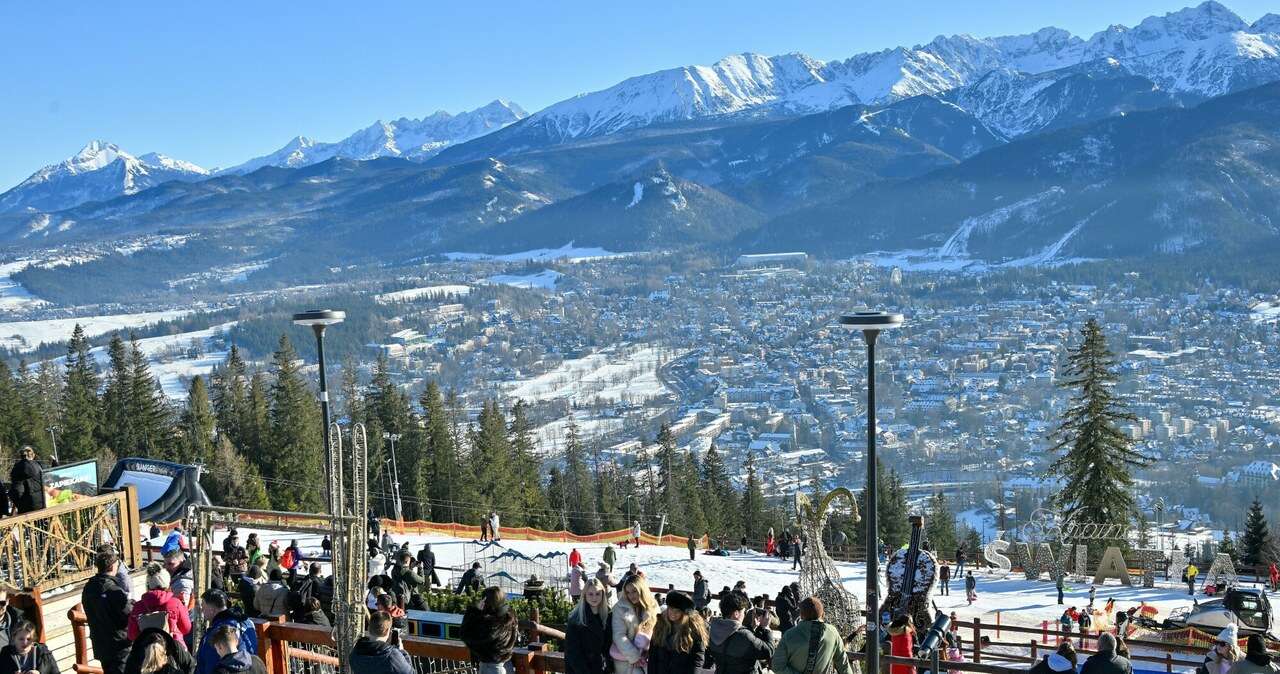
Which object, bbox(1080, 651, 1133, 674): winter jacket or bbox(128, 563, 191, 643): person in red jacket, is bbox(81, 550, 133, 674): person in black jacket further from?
bbox(1080, 651, 1133, 674): winter jacket

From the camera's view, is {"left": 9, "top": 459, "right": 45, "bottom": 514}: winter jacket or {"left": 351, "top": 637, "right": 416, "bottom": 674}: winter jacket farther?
{"left": 9, "top": 459, "right": 45, "bottom": 514}: winter jacket

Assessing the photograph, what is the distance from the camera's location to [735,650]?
745 centimetres

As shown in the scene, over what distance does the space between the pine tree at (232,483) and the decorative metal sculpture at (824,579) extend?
113 feet

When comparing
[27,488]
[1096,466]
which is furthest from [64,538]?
[1096,466]

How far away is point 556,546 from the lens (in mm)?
29375

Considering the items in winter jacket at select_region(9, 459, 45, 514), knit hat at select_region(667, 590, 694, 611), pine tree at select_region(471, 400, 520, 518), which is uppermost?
winter jacket at select_region(9, 459, 45, 514)

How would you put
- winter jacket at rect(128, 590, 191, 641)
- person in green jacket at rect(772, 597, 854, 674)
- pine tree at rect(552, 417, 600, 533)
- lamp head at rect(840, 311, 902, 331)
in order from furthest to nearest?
pine tree at rect(552, 417, 600, 533) → lamp head at rect(840, 311, 902, 331) → winter jacket at rect(128, 590, 191, 641) → person in green jacket at rect(772, 597, 854, 674)

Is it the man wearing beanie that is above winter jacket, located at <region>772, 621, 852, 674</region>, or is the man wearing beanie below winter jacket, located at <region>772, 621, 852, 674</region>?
below

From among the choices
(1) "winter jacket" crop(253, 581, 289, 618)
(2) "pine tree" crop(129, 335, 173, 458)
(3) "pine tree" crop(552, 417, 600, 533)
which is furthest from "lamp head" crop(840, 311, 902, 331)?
(3) "pine tree" crop(552, 417, 600, 533)

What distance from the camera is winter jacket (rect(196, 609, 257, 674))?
762cm

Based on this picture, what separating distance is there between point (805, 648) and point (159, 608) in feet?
15.4

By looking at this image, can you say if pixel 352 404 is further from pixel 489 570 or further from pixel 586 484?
pixel 489 570

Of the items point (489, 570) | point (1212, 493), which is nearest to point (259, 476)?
point (489, 570)

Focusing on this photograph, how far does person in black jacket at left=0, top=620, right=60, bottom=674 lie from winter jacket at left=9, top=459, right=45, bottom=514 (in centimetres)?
414
